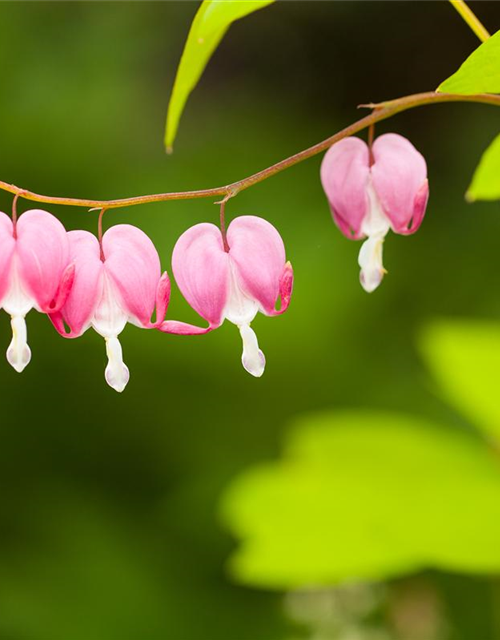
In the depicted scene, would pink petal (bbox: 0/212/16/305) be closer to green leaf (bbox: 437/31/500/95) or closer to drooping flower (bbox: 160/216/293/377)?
drooping flower (bbox: 160/216/293/377)

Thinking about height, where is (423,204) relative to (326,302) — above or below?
below

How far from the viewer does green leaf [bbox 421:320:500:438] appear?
5.60 ft

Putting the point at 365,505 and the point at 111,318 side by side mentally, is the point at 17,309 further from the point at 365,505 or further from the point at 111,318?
the point at 365,505

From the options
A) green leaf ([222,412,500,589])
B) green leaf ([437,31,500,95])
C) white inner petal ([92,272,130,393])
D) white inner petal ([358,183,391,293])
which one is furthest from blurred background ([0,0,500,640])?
green leaf ([437,31,500,95])

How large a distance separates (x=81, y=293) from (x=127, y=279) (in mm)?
45

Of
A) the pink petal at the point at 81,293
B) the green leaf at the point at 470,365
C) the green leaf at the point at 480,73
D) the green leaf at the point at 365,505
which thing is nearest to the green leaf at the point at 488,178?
A: the green leaf at the point at 480,73

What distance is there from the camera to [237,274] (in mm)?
924

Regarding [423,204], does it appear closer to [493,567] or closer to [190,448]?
[493,567]

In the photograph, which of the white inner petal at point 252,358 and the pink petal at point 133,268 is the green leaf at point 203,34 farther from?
the white inner petal at point 252,358

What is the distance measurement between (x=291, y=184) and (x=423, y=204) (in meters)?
2.35

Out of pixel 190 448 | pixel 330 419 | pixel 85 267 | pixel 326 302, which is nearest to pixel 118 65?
pixel 326 302

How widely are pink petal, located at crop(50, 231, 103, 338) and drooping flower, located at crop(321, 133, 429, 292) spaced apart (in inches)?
10.7

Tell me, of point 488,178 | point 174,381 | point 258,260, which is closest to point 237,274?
point 258,260

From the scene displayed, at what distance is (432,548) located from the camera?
1.47 m
